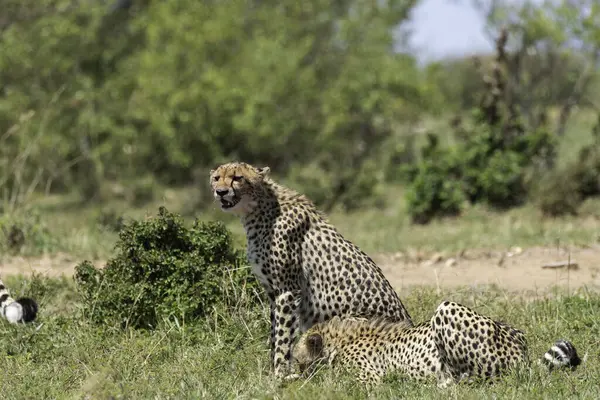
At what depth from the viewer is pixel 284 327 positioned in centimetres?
512

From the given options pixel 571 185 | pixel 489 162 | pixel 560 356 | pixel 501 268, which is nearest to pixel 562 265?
pixel 501 268

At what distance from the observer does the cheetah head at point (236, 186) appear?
507cm

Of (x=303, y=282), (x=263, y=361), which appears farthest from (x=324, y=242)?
(x=263, y=361)

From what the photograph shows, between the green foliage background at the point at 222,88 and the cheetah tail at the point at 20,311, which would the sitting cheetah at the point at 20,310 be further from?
the green foliage background at the point at 222,88

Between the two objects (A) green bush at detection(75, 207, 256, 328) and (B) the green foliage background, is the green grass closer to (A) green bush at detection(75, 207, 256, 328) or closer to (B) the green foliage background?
(A) green bush at detection(75, 207, 256, 328)

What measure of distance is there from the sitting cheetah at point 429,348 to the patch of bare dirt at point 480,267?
179 centimetres

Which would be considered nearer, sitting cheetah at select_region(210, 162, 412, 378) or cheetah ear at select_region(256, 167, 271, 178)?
sitting cheetah at select_region(210, 162, 412, 378)

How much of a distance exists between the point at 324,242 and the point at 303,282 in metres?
0.24

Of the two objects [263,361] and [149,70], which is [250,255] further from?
[149,70]

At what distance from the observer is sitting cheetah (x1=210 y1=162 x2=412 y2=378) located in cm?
513

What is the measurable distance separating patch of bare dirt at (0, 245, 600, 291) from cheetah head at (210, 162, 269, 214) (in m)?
1.98

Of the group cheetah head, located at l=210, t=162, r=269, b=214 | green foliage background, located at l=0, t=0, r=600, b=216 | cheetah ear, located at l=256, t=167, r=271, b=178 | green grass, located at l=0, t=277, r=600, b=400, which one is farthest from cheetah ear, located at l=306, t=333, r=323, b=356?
green foliage background, located at l=0, t=0, r=600, b=216

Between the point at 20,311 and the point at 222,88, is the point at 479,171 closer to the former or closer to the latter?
the point at 222,88

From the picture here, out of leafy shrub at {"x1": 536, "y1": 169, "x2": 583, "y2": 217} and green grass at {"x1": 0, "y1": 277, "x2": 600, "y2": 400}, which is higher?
green grass at {"x1": 0, "y1": 277, "x2": 600, "y2": 400}
